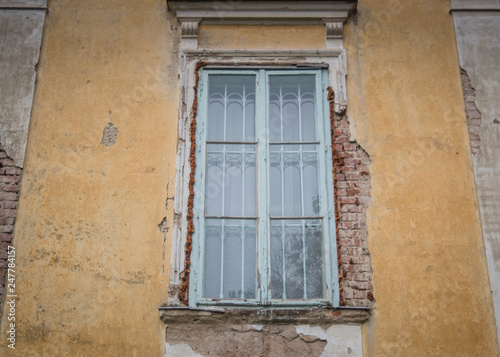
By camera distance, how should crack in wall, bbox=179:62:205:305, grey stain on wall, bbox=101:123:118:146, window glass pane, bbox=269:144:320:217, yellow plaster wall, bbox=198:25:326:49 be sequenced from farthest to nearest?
yellow plaster wall, bbox=198:25:326:49, grey stain on wall, bbox=101:123:118:146, window glass pane, bbox=269:144:320:217, crack in wall, bbox=179:62:205:305

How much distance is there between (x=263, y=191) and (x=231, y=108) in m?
0.77

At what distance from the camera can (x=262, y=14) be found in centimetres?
459

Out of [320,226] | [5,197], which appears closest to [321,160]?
[320,226]

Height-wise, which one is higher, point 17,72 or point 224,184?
point 17,72

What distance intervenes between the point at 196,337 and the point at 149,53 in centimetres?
237

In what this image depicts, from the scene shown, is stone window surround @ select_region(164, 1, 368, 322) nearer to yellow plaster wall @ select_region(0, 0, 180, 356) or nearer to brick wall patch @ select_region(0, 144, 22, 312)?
yellow plaster wall @ select_region(0, 0, 180, 356)

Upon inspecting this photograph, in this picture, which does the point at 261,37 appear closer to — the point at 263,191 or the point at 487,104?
the point at 263,191

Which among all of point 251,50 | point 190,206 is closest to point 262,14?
point 251,50

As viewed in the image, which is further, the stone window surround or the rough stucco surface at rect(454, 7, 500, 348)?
the stone window surround

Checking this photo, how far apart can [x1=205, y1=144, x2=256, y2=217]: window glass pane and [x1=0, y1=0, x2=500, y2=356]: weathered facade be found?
0.39 ft

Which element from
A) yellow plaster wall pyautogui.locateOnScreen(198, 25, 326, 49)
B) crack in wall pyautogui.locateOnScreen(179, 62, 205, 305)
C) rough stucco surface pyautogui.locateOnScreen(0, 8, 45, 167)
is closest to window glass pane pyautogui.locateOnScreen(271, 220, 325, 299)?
crack in wall pyautogui.locateOnScreen(179, 62, 205, 305)

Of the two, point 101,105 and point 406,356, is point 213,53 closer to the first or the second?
point 101,105

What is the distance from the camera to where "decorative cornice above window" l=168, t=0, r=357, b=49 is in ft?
14.9

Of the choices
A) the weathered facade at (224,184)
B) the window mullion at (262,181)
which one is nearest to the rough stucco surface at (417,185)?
the weathered facade at (224,184)
